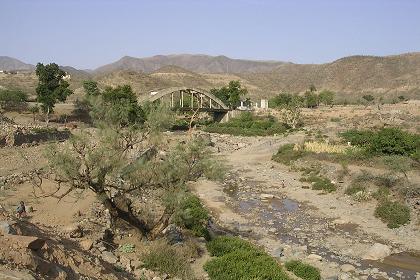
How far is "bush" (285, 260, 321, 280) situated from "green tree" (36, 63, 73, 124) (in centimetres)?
3956

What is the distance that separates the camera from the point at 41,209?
19891 millimetres

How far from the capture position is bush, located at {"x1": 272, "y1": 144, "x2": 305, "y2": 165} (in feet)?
133

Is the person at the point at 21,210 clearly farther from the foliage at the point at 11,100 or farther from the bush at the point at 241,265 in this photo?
the foliage at the point at 11,100

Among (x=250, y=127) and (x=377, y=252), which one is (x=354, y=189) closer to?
(x=377, y=252)

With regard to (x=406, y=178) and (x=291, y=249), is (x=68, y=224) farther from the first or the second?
(x=406, y=178)

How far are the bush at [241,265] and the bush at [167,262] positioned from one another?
1.01 metres

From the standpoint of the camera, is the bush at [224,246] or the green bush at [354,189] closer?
the bush at [224,246]

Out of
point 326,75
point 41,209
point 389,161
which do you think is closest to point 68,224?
point 41,209

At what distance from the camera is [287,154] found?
4172cm

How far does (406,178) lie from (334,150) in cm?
1222

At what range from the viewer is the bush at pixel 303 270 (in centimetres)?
1686

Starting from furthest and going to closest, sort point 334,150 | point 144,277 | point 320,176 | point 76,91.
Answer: point 76,91, point 334,150, point 320,176, point 144,277

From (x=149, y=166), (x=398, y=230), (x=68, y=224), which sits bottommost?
(x=398, y=230)

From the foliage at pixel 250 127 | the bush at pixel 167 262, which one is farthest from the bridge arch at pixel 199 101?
the bush at pixel 167 262
